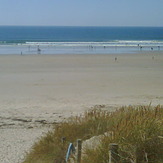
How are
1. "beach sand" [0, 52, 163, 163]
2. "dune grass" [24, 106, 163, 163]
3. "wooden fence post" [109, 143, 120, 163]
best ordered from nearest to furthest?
"wooden fence post" [109, 143, 120, 163] → "dune grass" [24, 106, 163, 163] → "beach sand" [0, 52, 163, 163]

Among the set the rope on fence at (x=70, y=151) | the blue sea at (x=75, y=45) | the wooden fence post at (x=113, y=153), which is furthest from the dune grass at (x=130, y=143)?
the blue sea at (x=75, y=45)

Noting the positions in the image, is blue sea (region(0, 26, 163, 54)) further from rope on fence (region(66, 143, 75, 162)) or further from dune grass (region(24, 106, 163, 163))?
rope on fence (region(66, 143, 75, 162))

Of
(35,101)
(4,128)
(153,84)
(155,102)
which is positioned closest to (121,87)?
(153,84)

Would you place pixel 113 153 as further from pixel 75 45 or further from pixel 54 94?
pixel 75 45

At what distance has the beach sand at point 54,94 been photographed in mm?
11680

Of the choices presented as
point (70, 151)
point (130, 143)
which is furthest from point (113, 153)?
point (70, 151)

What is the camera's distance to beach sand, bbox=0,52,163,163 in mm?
11680

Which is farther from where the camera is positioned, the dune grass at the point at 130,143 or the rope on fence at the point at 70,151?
the rope on fence at the point at 70,151

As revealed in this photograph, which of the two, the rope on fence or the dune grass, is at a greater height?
the dune grass

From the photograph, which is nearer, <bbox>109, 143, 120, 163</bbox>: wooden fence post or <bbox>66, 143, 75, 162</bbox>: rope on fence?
<bbox>109, 143, 120, 163</bbox>: wooden fence post

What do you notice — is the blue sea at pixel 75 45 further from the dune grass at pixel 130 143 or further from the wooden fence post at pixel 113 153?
the wooden fence post at pixel 113 153

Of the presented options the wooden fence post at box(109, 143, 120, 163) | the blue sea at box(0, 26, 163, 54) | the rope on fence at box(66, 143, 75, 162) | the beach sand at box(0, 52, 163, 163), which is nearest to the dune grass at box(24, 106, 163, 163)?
the wooden fence post at box(109, 143, 120, 163)

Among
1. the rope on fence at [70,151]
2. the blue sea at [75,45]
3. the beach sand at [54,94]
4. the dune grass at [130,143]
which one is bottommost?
the beach sand at [54,94]

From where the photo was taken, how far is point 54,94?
17766 millimetres
